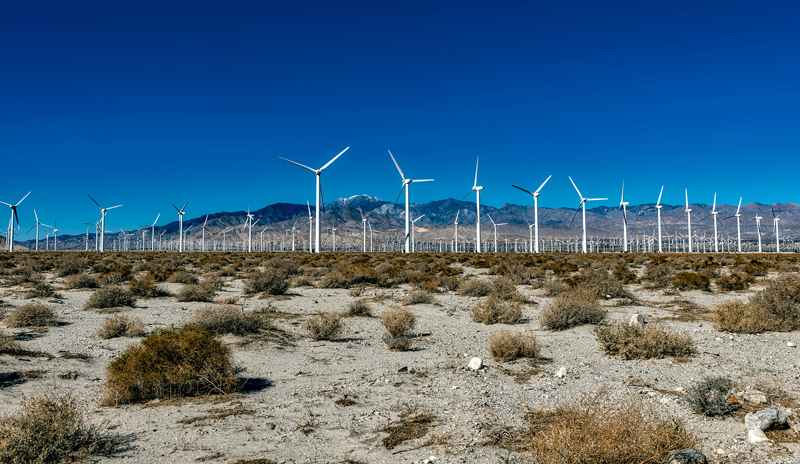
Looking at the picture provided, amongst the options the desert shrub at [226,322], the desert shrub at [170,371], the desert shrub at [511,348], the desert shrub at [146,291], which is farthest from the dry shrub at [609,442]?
the desert shrub at [146,291]

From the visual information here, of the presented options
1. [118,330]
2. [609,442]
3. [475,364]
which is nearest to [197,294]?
[118,330]

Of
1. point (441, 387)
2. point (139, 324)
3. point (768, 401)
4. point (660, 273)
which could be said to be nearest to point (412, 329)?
point (441, 387)

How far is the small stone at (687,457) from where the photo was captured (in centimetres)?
504

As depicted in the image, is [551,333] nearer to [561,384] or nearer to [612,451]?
[561,384]

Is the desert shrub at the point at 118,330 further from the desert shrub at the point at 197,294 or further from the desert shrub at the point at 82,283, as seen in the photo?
the desert shrub at the point at 82,283

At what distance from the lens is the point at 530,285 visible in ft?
86.6

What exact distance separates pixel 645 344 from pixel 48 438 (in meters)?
10.7

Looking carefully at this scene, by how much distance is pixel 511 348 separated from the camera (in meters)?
10.8

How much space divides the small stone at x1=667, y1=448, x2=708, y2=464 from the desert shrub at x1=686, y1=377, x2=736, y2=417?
73.9 inches

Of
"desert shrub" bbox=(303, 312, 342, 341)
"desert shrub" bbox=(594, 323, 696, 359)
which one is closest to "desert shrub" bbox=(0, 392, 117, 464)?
"desert shrub" bbox=(303, 312, 342, 341)

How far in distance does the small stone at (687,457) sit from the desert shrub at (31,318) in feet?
52.9

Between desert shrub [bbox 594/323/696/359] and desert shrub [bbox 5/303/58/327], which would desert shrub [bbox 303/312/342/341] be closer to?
desert shrub [bbox 594/323/696/359]

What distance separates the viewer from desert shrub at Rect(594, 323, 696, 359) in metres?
10.5

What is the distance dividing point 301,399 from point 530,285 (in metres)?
20.1
